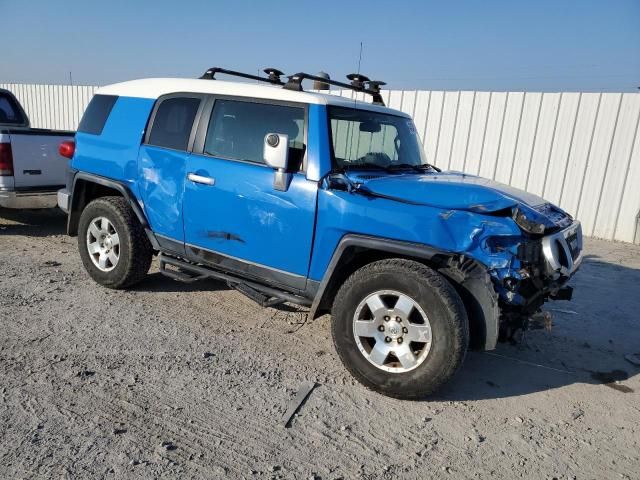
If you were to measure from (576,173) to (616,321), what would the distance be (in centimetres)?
477

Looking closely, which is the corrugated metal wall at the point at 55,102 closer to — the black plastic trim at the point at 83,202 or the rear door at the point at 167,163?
the black plastic trim at the point at 83,202

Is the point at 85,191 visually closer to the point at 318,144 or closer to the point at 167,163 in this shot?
the point at 167,163

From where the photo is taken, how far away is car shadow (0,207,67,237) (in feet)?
23.5

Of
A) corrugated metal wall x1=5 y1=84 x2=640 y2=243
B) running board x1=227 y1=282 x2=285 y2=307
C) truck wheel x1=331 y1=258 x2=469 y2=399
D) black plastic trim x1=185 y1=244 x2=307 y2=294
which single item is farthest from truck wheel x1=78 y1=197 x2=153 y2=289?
corrugated metal wall x1=5 y1=84 x2=640 y2=243

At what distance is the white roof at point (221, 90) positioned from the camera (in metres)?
3.77

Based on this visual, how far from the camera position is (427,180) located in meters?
3.71

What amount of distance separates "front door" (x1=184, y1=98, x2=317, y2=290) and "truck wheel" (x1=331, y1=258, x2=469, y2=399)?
521 millimetres

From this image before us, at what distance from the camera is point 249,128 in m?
3.96

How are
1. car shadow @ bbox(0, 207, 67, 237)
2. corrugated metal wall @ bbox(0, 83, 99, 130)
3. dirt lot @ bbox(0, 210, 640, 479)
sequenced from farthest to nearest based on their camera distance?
corrugated metal wall @ bbox(0, 83, 99, 130), car shadow @ bbox(0, 207, 67, 237), dirt lot @ bbox(0, 210, 640, 479)

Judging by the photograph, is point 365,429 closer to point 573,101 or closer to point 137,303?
point 137,303

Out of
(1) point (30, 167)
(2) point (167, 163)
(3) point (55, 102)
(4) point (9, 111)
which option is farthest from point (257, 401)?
(3) point (55, 102)

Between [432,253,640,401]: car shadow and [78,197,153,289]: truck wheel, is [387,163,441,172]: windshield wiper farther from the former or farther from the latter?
[78,197,153,289]: truck wheel

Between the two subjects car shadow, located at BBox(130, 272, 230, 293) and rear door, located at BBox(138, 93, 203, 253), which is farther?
car shadow, located at BBox(130, 272, 230, 293)

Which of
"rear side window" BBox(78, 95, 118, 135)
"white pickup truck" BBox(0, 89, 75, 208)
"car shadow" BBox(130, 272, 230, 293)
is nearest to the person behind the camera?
"rear side window" BBox(78, 95, 118, 135)
